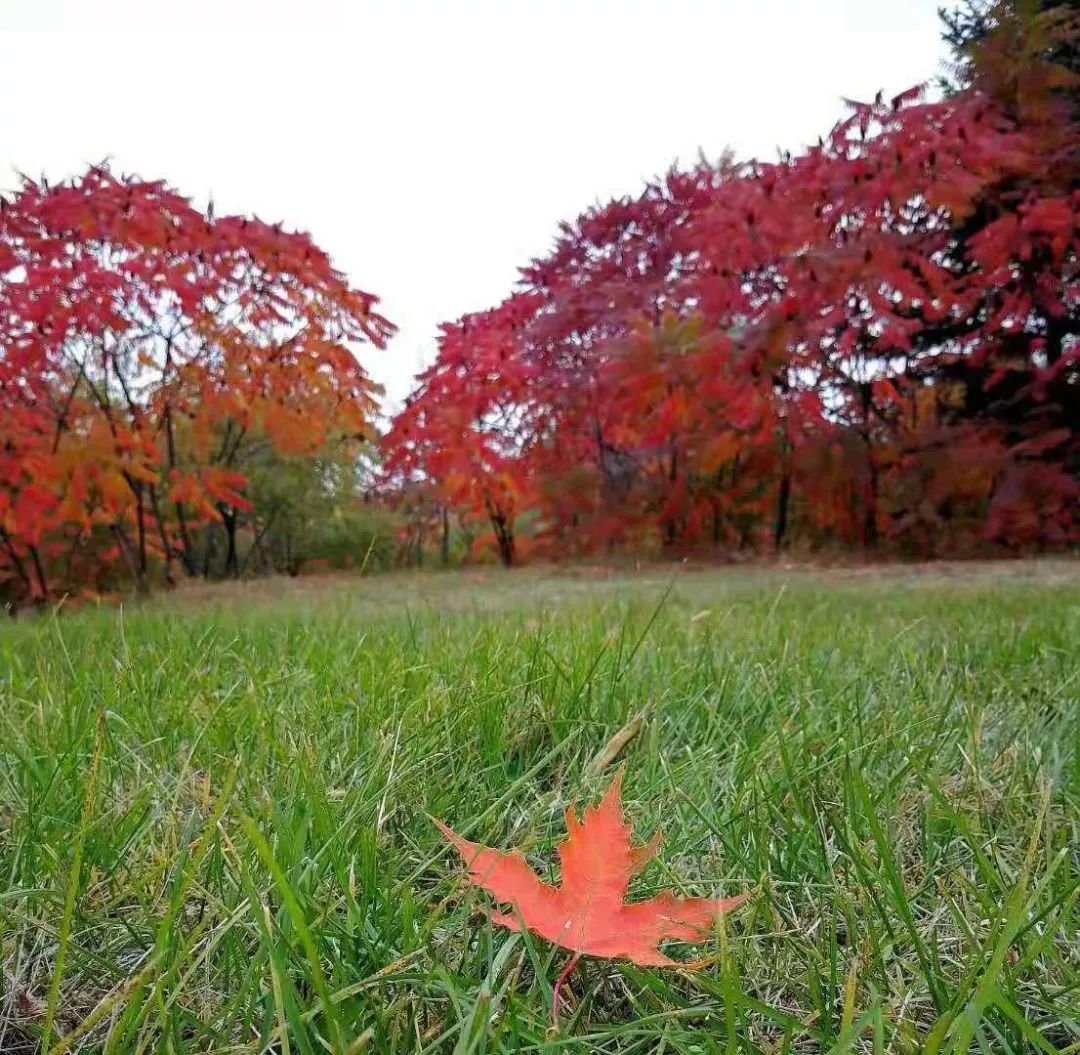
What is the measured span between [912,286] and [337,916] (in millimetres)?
7556

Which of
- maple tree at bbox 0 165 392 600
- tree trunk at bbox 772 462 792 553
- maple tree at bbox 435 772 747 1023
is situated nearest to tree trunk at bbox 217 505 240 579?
maple tree at bbox 0 165 392 600

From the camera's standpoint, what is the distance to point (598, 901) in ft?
1.88

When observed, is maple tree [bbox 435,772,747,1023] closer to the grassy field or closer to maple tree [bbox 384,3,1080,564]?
the grassy field

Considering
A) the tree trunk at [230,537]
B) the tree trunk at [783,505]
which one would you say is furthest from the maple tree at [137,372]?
the tree trunk at [783,505]

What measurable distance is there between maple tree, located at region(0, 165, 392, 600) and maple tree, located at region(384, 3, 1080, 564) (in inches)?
62.7

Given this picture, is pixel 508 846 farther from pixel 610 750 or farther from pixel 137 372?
pixel 137 372

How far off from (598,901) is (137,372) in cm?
745

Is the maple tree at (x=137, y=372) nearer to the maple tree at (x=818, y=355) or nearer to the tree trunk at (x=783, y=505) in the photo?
the maple tree at (x=818, y=355)

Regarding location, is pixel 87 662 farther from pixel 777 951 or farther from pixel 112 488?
pixel 112 488

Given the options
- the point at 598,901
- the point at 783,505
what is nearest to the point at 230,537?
the point at 783,505

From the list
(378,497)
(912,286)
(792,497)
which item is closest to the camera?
(912,286)

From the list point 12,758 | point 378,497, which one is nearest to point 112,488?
point 378,497

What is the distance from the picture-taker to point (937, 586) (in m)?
4.40

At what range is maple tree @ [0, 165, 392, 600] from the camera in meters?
5.78
